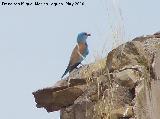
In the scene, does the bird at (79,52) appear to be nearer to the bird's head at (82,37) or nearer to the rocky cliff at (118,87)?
the bird's head at (82,37)

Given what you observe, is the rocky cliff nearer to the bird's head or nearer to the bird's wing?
the bird's wing

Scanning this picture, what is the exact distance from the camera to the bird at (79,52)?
5.20 m

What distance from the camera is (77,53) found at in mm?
5430

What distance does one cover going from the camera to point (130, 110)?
3.95m

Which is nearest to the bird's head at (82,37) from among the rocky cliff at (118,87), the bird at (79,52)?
the bird at (79,52)

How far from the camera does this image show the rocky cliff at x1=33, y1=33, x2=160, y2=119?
13.3 feet

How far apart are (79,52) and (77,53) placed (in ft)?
0.12

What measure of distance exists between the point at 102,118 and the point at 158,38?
118 cm

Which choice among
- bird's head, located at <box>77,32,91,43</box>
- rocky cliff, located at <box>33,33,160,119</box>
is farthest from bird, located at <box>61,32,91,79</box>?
rocky cliff, located at <box>33,33,160,119</box>

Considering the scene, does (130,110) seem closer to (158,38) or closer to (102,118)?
(102,118)

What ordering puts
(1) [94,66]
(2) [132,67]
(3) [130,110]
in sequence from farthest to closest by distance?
(1) [94,66] → (2) [132,67] → (3) [130,110]

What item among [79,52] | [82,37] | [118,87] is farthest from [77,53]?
[118,87]

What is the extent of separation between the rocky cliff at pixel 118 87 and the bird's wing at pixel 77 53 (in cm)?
45

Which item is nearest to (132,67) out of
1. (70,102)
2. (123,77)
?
(123,77)
